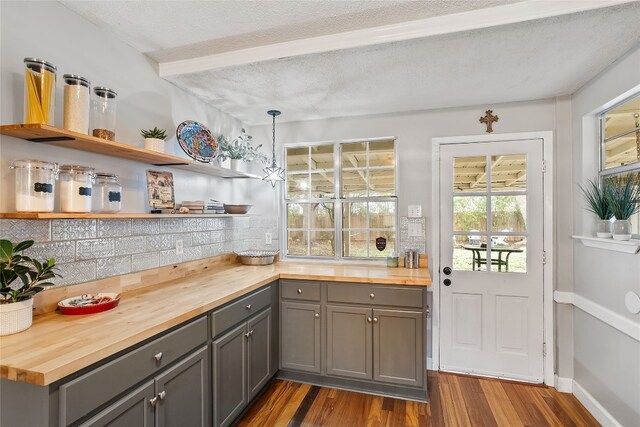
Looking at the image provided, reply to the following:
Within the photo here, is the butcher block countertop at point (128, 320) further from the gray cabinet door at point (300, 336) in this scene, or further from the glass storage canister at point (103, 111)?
the glass storage canister at point (103, 111)

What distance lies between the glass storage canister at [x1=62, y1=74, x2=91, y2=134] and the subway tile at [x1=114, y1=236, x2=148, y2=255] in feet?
2.38

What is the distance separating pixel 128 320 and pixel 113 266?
0.59m

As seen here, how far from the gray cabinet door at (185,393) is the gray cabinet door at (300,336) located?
941mm

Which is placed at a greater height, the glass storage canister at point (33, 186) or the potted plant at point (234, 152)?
the potted plant at point (234, 152)

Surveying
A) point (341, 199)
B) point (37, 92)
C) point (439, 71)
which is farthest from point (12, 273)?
point (439, 71)

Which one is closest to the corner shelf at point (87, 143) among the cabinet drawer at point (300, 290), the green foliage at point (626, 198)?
the cabinet drawer at point (300, 290)

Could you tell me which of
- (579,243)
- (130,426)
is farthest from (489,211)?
(130,426)

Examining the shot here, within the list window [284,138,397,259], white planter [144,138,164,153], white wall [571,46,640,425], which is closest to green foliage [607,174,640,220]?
white wall [571,46,640,425]

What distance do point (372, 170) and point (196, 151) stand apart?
1668mm

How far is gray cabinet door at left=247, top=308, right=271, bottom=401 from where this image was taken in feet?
7.31

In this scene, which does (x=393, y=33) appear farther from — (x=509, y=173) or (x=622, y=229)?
(x=622, y=229)

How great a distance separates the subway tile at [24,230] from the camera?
4.68 feet

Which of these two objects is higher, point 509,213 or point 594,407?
point 509,213

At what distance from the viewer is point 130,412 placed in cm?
132
